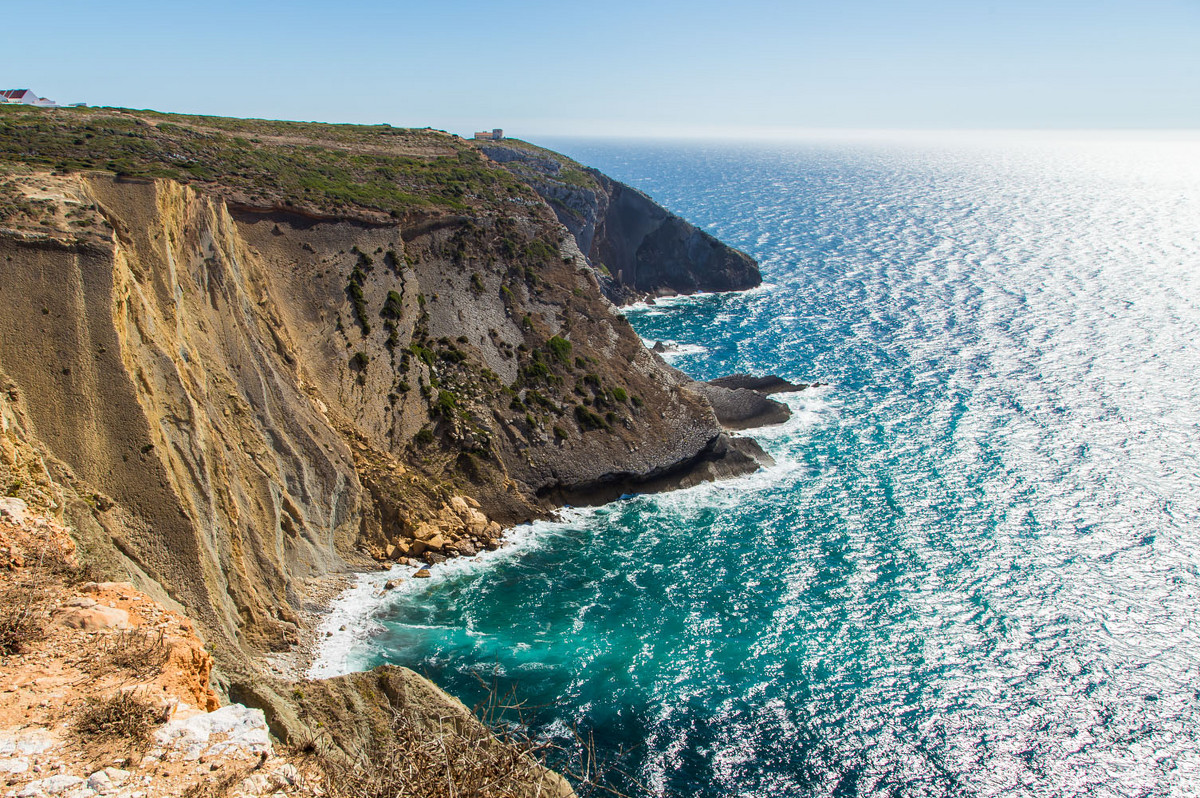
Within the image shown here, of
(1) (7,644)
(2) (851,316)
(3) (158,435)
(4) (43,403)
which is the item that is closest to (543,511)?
(3) (158,435)

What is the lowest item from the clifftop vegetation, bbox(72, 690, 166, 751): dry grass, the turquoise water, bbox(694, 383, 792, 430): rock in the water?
the turquoise water

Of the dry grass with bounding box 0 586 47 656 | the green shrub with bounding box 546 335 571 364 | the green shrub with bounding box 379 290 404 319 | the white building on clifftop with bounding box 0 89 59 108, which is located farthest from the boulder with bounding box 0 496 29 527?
the white building on clifftop with bounding box 0 89 59 108

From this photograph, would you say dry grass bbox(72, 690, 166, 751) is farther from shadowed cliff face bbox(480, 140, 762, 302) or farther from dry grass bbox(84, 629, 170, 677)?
shadowed cliff face bbox(480, 140, 762, 302)

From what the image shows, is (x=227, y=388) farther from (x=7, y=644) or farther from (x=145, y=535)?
(x=7, y=644)

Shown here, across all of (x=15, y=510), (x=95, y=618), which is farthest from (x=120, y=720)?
(x=15, y=510)

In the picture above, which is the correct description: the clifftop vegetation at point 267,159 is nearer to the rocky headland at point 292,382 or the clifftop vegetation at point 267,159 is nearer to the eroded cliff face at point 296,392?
the rocky headland at point 292,382

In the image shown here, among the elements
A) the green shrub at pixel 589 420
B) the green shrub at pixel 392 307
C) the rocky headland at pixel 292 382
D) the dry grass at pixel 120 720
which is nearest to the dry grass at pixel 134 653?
the rocky headland at pixel 292 382
